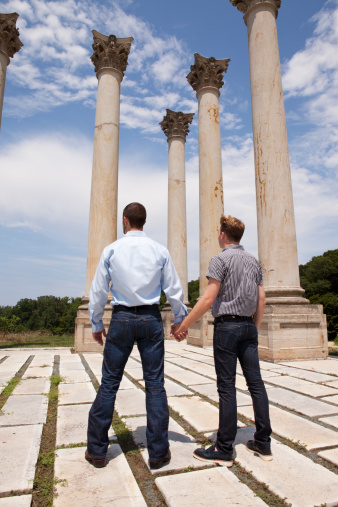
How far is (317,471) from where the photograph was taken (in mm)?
4207

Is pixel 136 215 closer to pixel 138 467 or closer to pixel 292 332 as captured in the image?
pixel 138 467

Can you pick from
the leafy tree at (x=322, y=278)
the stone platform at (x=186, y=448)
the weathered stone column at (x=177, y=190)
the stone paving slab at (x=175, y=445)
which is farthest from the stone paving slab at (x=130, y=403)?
the leafy tree at (x=322, y=278)

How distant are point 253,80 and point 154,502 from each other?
693 inches

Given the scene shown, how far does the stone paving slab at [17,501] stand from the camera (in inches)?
137

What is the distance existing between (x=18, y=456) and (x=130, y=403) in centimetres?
296

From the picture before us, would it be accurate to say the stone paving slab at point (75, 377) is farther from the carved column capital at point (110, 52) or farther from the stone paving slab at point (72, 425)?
the carved column capital at point (110, 52)

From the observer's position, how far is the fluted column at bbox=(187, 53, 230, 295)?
22.7 metres

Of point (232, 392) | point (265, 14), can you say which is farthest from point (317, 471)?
point (265, 14)

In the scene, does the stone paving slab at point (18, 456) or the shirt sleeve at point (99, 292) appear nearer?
the stone paving slab at point (18, 456)

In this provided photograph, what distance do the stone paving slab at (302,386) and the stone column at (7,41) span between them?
20475 millimetres

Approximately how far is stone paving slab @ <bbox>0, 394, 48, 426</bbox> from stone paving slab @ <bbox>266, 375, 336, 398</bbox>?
5.83 metres

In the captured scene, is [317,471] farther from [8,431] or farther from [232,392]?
[8,431]

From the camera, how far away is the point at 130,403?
732 centimetres

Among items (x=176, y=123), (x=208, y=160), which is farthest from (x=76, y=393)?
(x=176, y=123)
